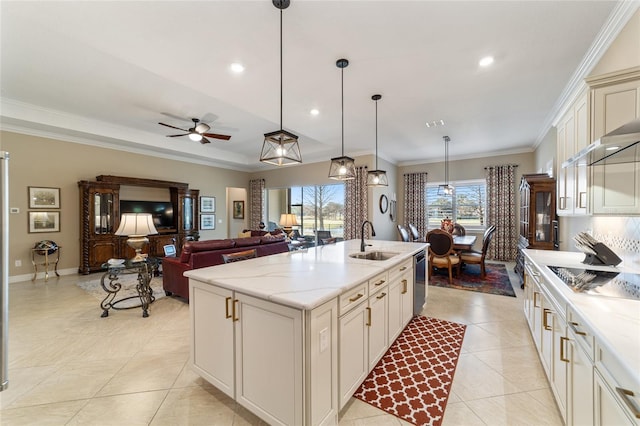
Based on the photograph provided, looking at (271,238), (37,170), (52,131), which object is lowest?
(271,238)

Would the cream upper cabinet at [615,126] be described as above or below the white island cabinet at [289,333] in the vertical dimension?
above

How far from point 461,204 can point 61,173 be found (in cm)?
1013

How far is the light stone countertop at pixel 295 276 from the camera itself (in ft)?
4.81

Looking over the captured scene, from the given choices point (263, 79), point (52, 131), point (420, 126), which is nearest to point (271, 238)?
point (263, 79)

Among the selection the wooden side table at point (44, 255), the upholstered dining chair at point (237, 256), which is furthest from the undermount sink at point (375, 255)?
the wooden side table at point (44, 255)

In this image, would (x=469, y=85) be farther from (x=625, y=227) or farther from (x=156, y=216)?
(x=156, y=216)

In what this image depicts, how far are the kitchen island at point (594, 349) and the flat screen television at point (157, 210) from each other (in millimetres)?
7731

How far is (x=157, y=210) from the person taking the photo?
6863 mm

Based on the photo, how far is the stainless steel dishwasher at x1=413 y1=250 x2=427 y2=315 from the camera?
3.16m

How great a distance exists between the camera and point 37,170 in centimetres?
511

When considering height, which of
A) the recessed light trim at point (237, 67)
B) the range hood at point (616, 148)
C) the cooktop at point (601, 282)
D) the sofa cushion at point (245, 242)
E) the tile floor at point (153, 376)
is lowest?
the tile floor at point (153, 376)

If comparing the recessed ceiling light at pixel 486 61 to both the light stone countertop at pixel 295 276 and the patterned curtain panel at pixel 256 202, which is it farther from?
the patterned curtain panel at pixel 256 202

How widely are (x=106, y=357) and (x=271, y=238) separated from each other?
A: 114 inches

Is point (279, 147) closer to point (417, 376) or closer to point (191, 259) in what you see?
point (417, 376)
